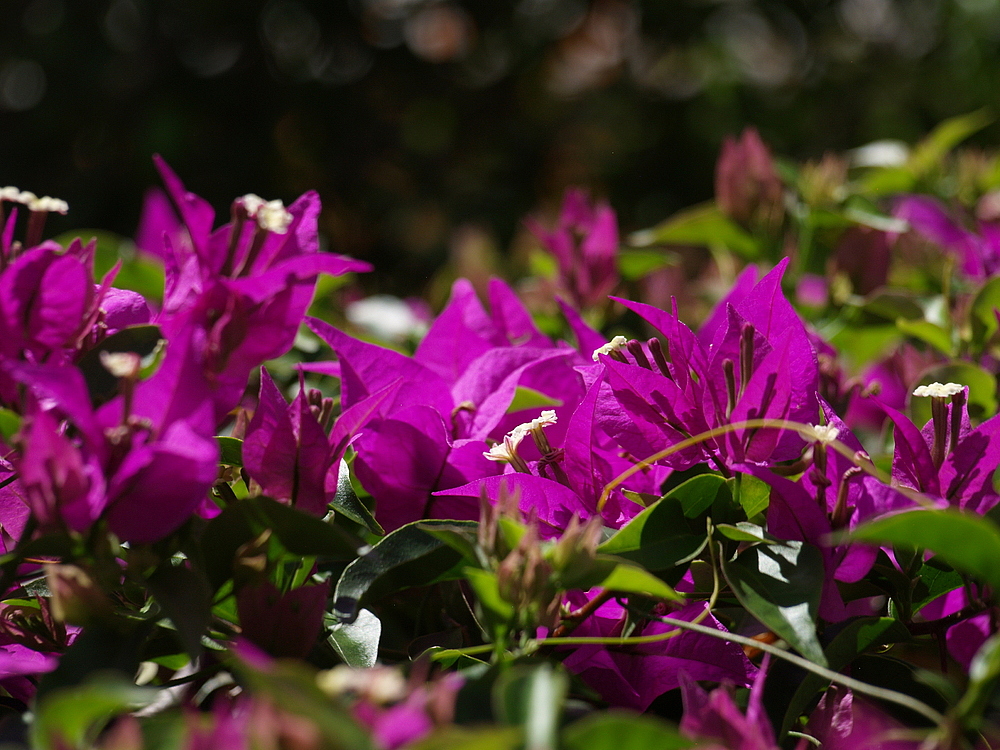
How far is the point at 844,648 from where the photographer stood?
378 mm

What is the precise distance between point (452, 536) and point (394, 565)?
5 cm

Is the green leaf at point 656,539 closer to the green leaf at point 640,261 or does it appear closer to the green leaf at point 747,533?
the green leaf at point 747,533

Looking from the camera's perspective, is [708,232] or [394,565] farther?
[708,232]

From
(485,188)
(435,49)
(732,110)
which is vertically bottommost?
(485,188)

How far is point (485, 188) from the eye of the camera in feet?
7.68

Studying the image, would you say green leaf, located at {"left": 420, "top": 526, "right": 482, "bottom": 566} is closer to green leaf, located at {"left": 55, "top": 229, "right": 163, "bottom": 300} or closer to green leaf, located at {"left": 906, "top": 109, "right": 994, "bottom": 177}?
green leaf, located at {"left": 55, "top": 229, "right": 163, "bottom": 300}

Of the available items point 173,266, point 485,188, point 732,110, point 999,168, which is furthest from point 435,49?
point 173,266

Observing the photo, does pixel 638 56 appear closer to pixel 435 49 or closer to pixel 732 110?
pixel 732 110

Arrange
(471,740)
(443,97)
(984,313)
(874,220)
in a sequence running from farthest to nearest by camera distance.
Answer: (443,97) → (874,220) → (984,313) → (471,740)

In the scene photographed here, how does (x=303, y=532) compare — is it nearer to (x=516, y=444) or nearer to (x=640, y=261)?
(x=516, y=444)

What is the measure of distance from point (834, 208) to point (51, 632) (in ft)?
2.06

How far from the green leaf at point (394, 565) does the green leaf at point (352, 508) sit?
0.17 ft

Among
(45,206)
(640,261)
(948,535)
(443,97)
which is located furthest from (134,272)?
(443,97)

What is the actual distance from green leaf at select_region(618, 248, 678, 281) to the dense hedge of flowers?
0.87 ft
